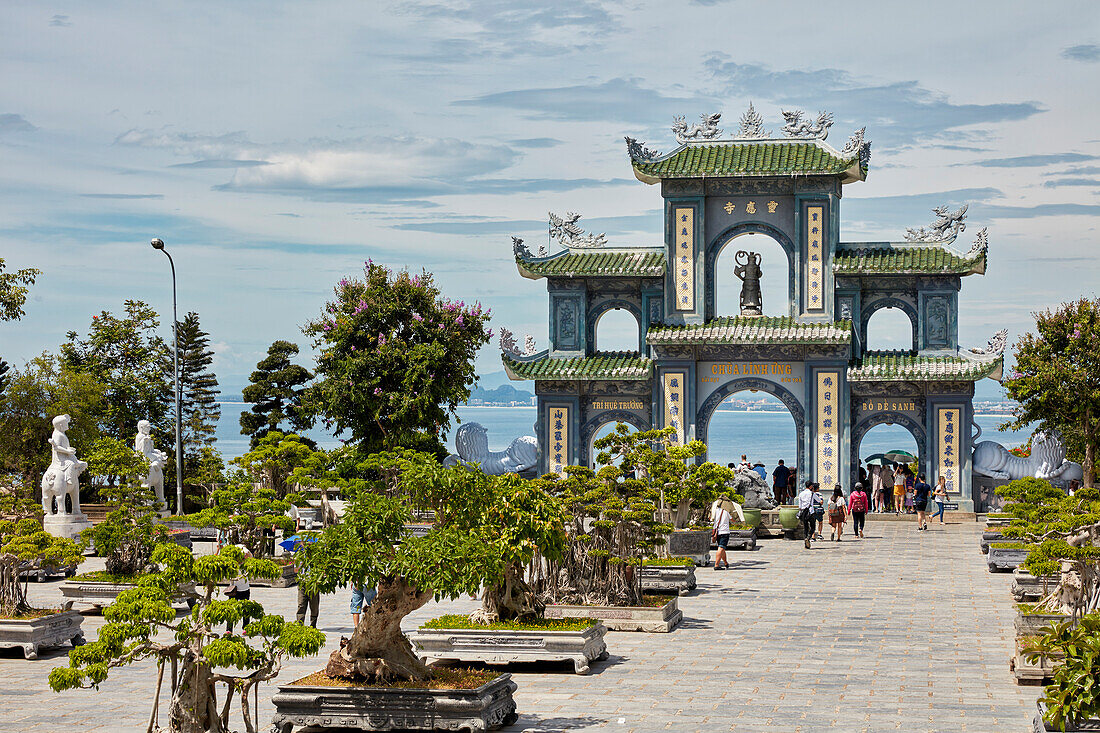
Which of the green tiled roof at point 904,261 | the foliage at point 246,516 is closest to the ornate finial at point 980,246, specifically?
the green tiled roof at point 904,261

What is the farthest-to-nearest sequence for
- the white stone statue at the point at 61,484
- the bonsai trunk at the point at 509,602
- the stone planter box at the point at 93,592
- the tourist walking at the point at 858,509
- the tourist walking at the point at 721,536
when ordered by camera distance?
the tourist walking at the point at 858,509 < the white stone statue at the point at 61,484 < the tourist walking at the point at 721,536 < the stone planter box at the point at 93,592 < the bonsai trunk at the point at 509,602

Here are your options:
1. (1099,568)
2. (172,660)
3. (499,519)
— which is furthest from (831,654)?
(172,660)

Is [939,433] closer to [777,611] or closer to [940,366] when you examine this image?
[940,366]

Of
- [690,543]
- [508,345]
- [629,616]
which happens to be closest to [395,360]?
[508,345]

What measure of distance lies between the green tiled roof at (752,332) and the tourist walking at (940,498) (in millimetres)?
4726

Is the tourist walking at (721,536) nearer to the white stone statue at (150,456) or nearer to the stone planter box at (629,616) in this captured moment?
the stone planter box at (629,616)

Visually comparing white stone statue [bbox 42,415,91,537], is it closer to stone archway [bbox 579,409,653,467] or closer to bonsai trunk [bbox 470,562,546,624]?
stone archway [bbox 579,409,653,467]

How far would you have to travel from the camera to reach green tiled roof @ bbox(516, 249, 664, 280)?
4178 cm

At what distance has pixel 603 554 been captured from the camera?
1970 cm

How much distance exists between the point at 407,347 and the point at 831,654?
1007 inches

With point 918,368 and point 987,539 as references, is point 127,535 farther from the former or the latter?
point 918,368

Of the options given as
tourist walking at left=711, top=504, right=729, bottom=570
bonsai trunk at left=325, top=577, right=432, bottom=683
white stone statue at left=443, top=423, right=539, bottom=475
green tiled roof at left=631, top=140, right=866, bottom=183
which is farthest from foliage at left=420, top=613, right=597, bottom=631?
white stone statue at left=443, top=423, right=539, bottom=475

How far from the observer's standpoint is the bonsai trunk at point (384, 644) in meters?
13.1

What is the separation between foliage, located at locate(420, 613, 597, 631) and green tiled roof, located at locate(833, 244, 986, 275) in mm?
25316
